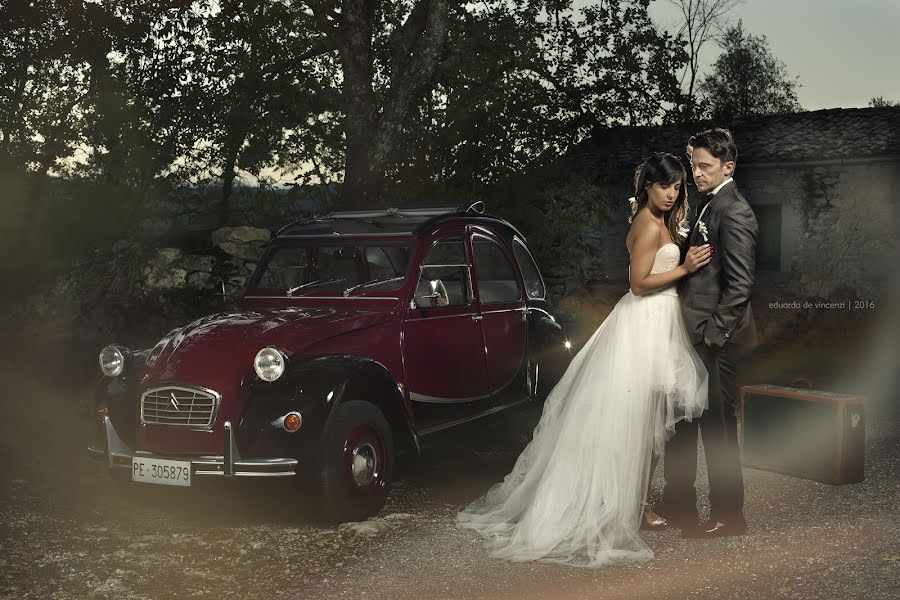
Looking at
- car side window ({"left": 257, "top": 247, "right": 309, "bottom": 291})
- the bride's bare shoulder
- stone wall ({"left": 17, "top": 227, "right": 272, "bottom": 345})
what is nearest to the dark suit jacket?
the bride's bare shoulder

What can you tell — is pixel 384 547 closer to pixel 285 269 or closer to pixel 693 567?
pixel 693 567

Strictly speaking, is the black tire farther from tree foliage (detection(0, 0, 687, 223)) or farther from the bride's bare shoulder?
tree foliage (detection(0, 0, 687, 223))

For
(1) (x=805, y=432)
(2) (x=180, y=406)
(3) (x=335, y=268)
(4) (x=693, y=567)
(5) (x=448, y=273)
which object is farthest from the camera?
(5) (x=448, y=273)

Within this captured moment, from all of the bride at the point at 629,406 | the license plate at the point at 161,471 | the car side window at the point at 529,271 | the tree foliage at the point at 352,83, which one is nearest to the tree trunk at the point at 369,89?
the tree foliage at the point at 352,83

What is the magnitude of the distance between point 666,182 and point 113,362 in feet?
12.3

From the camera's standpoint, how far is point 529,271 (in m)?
8.01

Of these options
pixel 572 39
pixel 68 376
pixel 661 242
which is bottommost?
pixel 68 376

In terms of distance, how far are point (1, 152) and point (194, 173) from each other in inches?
163

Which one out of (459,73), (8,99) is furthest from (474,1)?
(8,99)

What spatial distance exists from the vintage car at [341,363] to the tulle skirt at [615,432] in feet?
3.43

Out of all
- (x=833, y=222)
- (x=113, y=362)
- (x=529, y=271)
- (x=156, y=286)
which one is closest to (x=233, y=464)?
(x=113, y=362)

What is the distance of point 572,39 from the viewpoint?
15.9 metres

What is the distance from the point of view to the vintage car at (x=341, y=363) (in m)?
5.45

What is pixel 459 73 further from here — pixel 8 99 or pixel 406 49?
pixel 8 99
